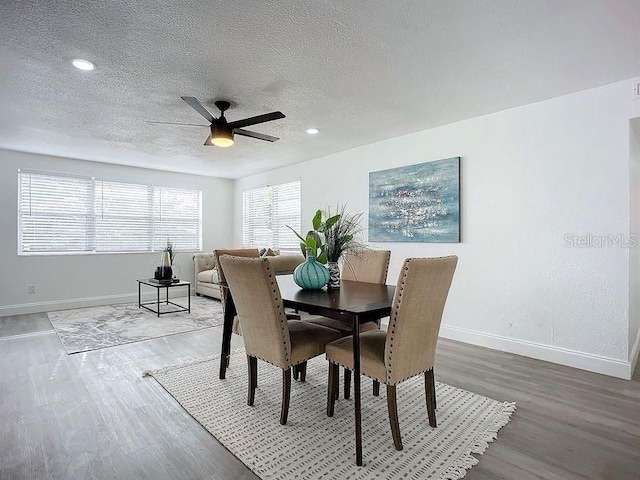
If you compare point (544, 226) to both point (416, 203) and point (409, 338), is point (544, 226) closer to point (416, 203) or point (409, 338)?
point (416, 203)

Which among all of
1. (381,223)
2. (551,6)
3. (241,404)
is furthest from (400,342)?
(381,223)

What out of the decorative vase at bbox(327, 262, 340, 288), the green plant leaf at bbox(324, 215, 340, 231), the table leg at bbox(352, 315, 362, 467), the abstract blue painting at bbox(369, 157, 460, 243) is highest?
the abstract blue painting at bbox(369, 157, 460, 243)

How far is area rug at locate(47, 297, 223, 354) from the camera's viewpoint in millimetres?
3900

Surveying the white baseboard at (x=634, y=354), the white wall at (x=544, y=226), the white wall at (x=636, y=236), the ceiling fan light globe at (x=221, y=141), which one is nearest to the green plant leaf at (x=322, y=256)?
the ceiling fan light globe at (x=221, y=141)

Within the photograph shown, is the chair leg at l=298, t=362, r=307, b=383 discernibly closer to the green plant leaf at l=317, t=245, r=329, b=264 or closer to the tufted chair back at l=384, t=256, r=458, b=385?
the green plant leaf at l=317, t=245, r=329, b=264

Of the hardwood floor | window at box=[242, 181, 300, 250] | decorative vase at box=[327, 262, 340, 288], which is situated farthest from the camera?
window at box=[242, 181, 300, 250]

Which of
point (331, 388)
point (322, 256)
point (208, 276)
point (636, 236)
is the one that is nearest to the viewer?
point (331, 388)

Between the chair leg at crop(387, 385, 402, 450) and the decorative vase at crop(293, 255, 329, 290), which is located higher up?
the decorative vase at crop(293, 255, 329, 290)

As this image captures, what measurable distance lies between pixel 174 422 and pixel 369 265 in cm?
179

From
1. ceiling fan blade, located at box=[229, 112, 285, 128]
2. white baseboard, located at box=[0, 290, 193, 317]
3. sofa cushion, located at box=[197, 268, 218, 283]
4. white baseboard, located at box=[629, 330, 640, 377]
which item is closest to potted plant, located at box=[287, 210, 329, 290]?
ceiling fan blade, located at box=[229, 112, 285, 128]

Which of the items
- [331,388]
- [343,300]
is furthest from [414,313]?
[331,388]

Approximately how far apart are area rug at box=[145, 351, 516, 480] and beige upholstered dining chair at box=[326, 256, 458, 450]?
148 mm

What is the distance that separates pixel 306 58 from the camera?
8.18 feet

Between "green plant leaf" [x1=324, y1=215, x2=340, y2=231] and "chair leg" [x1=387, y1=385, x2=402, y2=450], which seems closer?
"chair leg" [x1=387, y1=385, x2=402, y2=450]
